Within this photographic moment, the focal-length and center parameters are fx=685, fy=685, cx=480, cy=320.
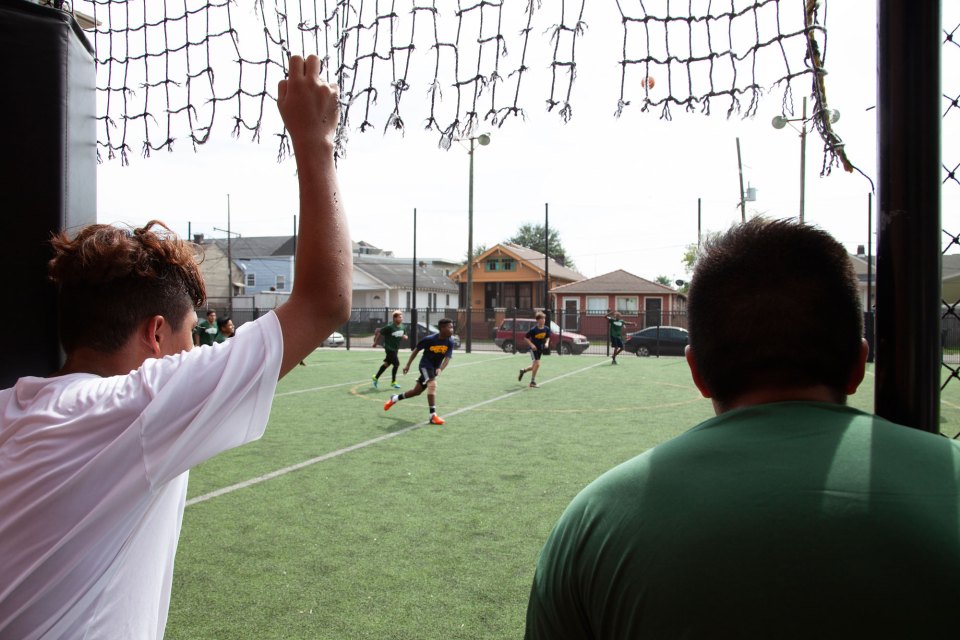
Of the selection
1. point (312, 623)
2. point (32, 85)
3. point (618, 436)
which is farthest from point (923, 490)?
point (618, 436)

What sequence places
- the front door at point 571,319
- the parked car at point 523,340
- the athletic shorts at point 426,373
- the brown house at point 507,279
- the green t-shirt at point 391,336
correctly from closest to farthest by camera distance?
1. the athletic shorts at point 426,373
2. the green t-shirt at point 391,336
3. the parked car at point 523,340
4. the front door at point 571,319
5. the brown house at point 507,279

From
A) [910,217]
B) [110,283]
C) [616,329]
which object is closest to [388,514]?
[110,283]

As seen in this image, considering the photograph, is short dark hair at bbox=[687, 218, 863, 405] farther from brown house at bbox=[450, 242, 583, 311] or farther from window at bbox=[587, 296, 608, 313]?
brown house at bbox=[450, 242, 583, 311]

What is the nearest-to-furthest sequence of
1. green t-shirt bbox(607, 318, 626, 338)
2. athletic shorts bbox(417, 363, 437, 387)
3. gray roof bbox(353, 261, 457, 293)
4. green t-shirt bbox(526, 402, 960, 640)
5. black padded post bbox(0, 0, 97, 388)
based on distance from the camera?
green t-shirt bbox(526, 402, 960, 640) < black padded post bbox(0, 0, 97, 388) < athletic shorts bbox(417, 363, 437, 387) < green t-shirt bbox(607, 318, 626, 338) < gray roof bbox(353, 261, 457, 293)

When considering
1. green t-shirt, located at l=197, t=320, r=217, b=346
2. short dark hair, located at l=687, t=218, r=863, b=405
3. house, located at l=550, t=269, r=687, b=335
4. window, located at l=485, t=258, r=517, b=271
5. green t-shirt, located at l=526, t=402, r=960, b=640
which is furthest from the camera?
window, located at l=485, t=258, r=517, b=271

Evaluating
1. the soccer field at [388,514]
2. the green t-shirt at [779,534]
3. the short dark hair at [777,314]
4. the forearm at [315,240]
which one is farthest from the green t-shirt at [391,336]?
the green t-shirt at [779,534]

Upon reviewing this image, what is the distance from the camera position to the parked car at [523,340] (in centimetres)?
3316

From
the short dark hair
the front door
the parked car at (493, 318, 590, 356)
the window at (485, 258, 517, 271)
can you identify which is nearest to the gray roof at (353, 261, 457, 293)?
the window at (485, 258, 517, 271)

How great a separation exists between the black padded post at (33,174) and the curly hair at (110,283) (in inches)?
21.5

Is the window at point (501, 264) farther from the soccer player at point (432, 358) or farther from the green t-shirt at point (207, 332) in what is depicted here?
the soccer player at point (432, 358)

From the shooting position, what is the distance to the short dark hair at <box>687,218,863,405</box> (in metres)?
1.16

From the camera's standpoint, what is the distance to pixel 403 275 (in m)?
60.8

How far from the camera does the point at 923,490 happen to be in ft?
3.17

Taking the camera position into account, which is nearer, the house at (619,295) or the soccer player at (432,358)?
the soccer player at (432,358)
